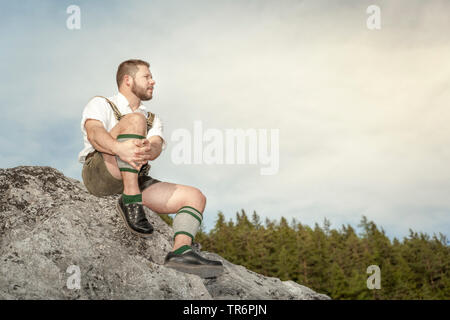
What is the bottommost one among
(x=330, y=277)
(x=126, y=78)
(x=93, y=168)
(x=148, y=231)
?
(x=330, y=277)

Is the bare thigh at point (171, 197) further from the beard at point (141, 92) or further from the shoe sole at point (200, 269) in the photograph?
the beard at point (141, 92)

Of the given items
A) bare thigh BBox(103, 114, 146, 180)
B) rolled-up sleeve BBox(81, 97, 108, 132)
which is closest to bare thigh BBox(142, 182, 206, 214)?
bare thigh BBox(103, 114, 146, 180)

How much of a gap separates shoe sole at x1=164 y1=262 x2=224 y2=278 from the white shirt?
1.71 meters

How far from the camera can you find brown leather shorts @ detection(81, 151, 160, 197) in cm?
485

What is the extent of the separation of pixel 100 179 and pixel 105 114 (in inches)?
34.0

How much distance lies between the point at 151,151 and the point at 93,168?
0.79 meters

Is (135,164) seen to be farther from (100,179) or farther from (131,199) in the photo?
(100,179)

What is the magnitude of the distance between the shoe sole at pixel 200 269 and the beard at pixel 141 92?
2.25 meters

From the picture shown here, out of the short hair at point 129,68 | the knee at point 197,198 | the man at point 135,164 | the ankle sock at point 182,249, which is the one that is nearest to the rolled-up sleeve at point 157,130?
the man at point 135,164

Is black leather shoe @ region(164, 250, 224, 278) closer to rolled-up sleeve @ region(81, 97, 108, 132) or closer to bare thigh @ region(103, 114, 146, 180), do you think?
bare thigh @ region(103, 114, 146, 180)

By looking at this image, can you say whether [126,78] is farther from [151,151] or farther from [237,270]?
[237,270]

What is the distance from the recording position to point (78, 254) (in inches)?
167
